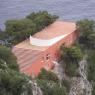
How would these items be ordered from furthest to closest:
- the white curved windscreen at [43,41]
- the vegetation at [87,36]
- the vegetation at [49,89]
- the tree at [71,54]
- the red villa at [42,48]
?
the vegetation at [87,36] → the white curved windscreen at [43,41] → the tree at [71,54] → the red villa at [42,48] → the vegetation at [49,89]

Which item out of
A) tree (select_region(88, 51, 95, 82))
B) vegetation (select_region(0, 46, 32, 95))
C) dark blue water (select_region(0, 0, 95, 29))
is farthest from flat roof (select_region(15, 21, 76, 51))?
dark blue water (select_region(0, 0, 95, 29))

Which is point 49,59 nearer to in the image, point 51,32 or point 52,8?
point 51,32

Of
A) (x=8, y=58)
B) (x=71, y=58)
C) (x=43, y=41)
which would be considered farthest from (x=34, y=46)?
(x=8, y=58)

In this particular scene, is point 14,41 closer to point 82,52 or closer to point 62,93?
point 82,52

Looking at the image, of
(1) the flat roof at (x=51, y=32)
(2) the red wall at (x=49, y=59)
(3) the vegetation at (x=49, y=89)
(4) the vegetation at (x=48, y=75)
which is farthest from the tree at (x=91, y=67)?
(3) the vegetation at (x=49, y=89)

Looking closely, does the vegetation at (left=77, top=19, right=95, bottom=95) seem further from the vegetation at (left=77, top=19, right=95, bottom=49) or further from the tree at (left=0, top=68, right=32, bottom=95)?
the tree at (left=0, top=68, right=32, bottom=95)

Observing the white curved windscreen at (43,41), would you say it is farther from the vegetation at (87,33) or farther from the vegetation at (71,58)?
the vegetation at (87,33)
